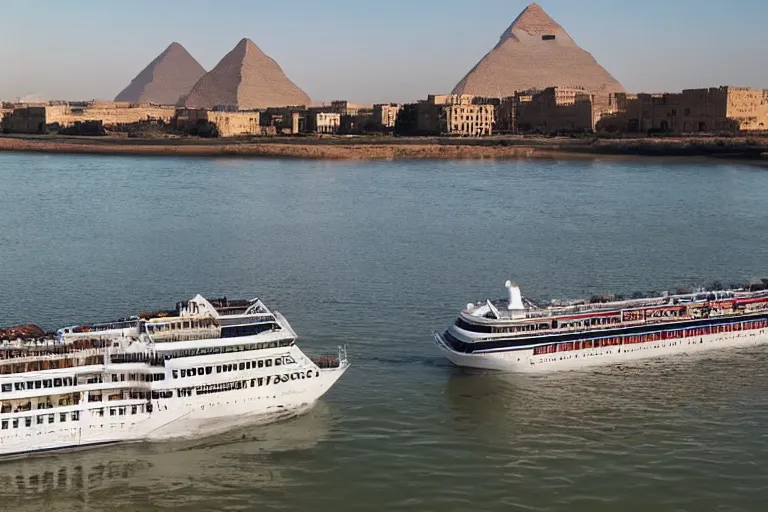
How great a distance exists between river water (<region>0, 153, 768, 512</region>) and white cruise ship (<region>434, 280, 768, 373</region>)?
0.44 metres

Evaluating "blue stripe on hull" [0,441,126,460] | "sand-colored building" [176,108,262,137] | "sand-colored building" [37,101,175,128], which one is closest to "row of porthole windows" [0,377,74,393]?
"blue stripe on hull" [0,441,126,460]

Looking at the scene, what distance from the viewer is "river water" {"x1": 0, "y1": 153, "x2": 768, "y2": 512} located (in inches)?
620

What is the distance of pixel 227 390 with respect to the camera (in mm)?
17781

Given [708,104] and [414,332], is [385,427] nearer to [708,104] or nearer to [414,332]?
[414,332]

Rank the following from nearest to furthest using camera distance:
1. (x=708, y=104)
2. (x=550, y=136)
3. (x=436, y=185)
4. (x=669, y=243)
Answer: (x=669, y=243)
(x=436, y=185)
(x=708, y=104)
(x=550, y=136)

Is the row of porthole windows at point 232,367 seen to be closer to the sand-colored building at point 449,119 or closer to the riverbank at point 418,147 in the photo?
the riverbank at point 418,147

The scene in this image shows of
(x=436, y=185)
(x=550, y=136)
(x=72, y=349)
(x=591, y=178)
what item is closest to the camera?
(x=72, y=349)

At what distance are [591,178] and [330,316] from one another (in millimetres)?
45281

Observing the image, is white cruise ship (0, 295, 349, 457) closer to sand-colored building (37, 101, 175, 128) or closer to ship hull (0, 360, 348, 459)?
ship hull (0, 360, 348, 459)

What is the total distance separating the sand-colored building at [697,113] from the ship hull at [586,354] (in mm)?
74517

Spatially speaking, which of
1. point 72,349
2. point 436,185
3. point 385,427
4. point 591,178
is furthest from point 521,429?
point 591,178

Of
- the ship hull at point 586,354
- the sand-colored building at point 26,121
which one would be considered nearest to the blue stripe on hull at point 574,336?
the ship hull at point 586,354

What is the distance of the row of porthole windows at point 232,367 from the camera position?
17.5 metres

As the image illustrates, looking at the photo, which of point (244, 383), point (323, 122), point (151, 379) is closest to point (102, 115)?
point (323, 122)
